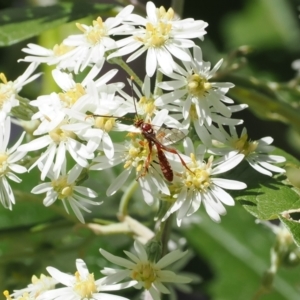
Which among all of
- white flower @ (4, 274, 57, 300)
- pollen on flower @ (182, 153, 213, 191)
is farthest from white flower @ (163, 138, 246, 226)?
white flower @ (4, 274, 57, 300)

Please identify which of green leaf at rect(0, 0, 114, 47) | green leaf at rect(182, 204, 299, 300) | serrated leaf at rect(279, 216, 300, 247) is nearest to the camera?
serrated leaf at rect(279, 216, 300, 247)

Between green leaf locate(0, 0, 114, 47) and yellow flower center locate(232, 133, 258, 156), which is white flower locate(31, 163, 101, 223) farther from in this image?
green leaf locate(0, 0, 114, 47)

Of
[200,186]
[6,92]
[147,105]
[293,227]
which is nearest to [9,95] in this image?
[6,92]

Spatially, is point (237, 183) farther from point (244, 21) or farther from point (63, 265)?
point (244, 21)

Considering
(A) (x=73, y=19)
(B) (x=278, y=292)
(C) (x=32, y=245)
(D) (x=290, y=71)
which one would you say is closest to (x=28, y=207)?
(C) (x=32, y=245)

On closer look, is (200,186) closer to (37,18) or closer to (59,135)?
(59,135)

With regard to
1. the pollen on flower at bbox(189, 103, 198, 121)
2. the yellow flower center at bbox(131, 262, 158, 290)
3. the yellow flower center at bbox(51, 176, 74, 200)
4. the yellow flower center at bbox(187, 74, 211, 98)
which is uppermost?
the yellow flower center at bbox(187, 74, 211, 98)

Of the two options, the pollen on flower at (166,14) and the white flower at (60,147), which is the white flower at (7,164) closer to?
the white flower at (60,147)
